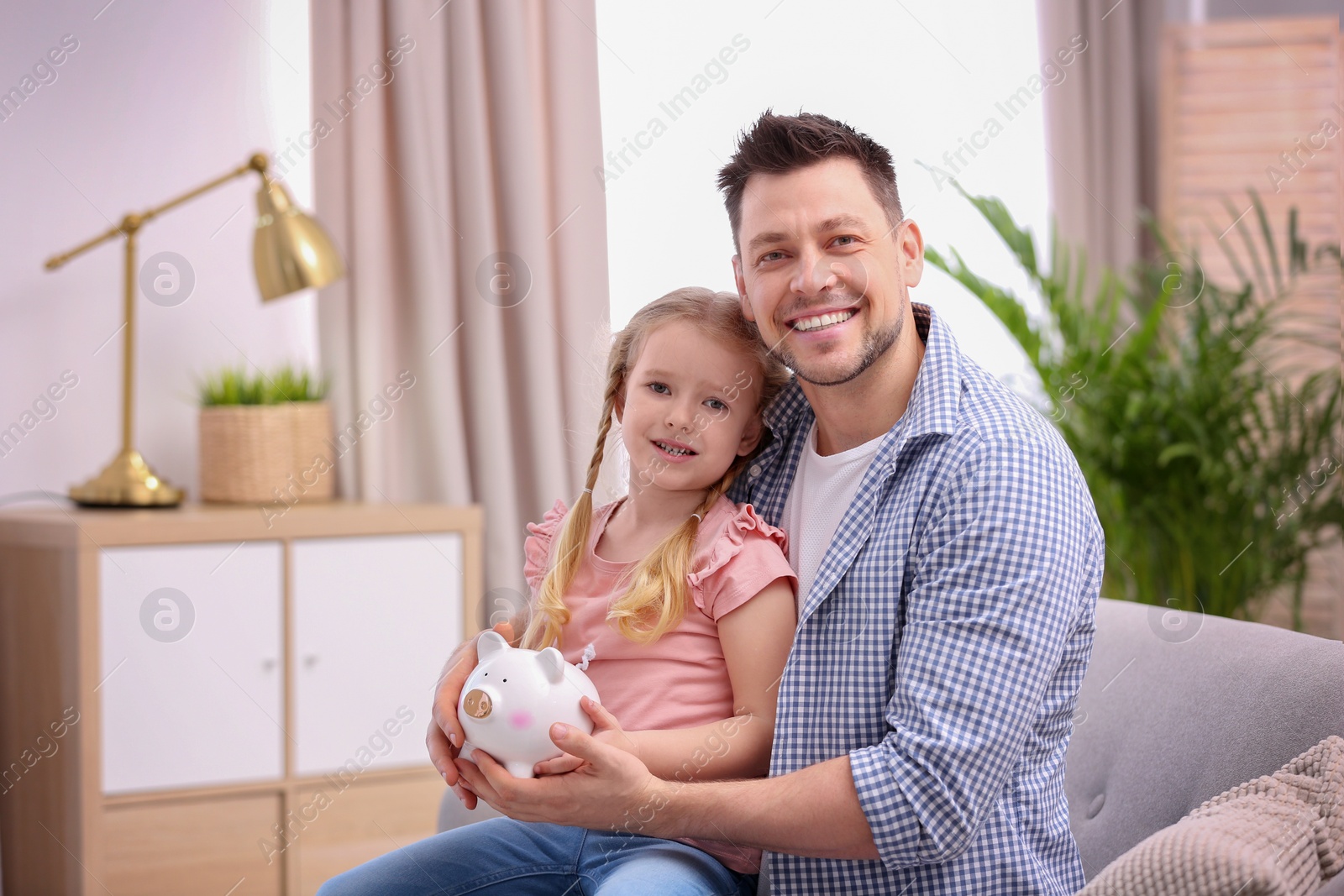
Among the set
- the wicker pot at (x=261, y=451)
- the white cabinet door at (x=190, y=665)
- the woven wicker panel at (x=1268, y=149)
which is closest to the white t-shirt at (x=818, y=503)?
the white cabinet door at (x=190, y=665)

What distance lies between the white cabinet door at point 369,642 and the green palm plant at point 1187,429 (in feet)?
4.83

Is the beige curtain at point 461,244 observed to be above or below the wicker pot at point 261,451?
above

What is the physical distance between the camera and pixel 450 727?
138cm

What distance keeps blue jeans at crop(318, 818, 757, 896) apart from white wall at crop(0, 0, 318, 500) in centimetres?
184

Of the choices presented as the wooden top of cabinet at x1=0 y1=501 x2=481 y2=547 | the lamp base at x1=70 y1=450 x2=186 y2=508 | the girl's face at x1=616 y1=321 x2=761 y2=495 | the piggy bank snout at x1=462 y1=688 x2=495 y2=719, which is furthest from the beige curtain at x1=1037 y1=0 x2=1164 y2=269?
the piggy bank snout at x1=462 y1=688 x2=495 y2=719

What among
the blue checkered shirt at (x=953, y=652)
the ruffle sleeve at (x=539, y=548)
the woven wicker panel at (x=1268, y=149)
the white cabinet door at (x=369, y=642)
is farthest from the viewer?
the woven wicker panel at (x=1268, y=149)

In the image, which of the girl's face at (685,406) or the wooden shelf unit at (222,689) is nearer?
the girl's face at (685,406)

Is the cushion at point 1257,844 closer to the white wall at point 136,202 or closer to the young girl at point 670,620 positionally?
the young girl at point 670,620

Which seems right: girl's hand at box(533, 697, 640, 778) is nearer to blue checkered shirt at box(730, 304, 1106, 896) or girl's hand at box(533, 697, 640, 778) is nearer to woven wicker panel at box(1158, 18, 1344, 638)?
blue checkered shirt at box(730, 304, 1106, 896)

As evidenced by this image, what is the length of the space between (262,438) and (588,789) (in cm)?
183

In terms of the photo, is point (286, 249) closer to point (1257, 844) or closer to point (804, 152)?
point (804, 152)

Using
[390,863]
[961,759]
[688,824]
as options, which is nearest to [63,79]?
[390,863]

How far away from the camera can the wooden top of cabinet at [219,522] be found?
2479 millimetres

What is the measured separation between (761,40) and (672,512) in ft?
7.06
